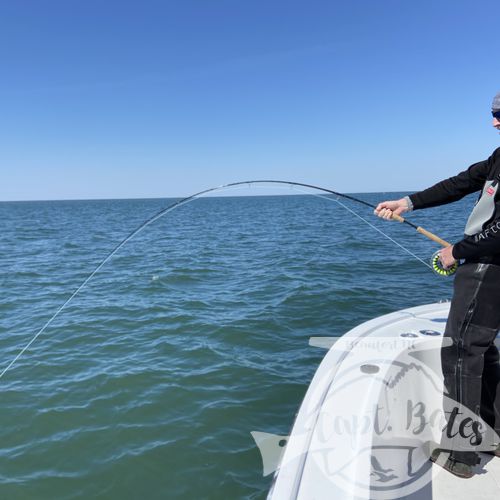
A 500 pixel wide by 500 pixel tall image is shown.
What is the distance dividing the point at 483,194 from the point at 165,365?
431 centimetres

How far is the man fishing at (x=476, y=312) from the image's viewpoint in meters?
2.10

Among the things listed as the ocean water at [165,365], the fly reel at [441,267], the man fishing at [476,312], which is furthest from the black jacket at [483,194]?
the ocean water at [165,365]

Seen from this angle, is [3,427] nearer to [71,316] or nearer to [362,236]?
[71,316]

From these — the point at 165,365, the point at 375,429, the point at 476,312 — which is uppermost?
the point at 476,312

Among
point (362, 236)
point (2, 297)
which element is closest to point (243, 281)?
point (2, 297)

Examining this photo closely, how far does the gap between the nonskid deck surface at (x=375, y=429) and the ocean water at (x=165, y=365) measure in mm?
1350

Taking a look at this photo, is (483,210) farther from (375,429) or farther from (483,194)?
(375,429)

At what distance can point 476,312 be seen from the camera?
2148mm

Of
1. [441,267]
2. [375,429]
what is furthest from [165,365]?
[441,267]

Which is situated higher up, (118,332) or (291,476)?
(291,476)

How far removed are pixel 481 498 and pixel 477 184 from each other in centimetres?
175

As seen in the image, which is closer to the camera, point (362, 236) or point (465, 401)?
point (465, 401)

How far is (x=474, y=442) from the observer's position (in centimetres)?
233

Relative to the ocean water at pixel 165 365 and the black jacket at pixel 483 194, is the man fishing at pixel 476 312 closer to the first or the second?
the black jacket at pixel 483 194
